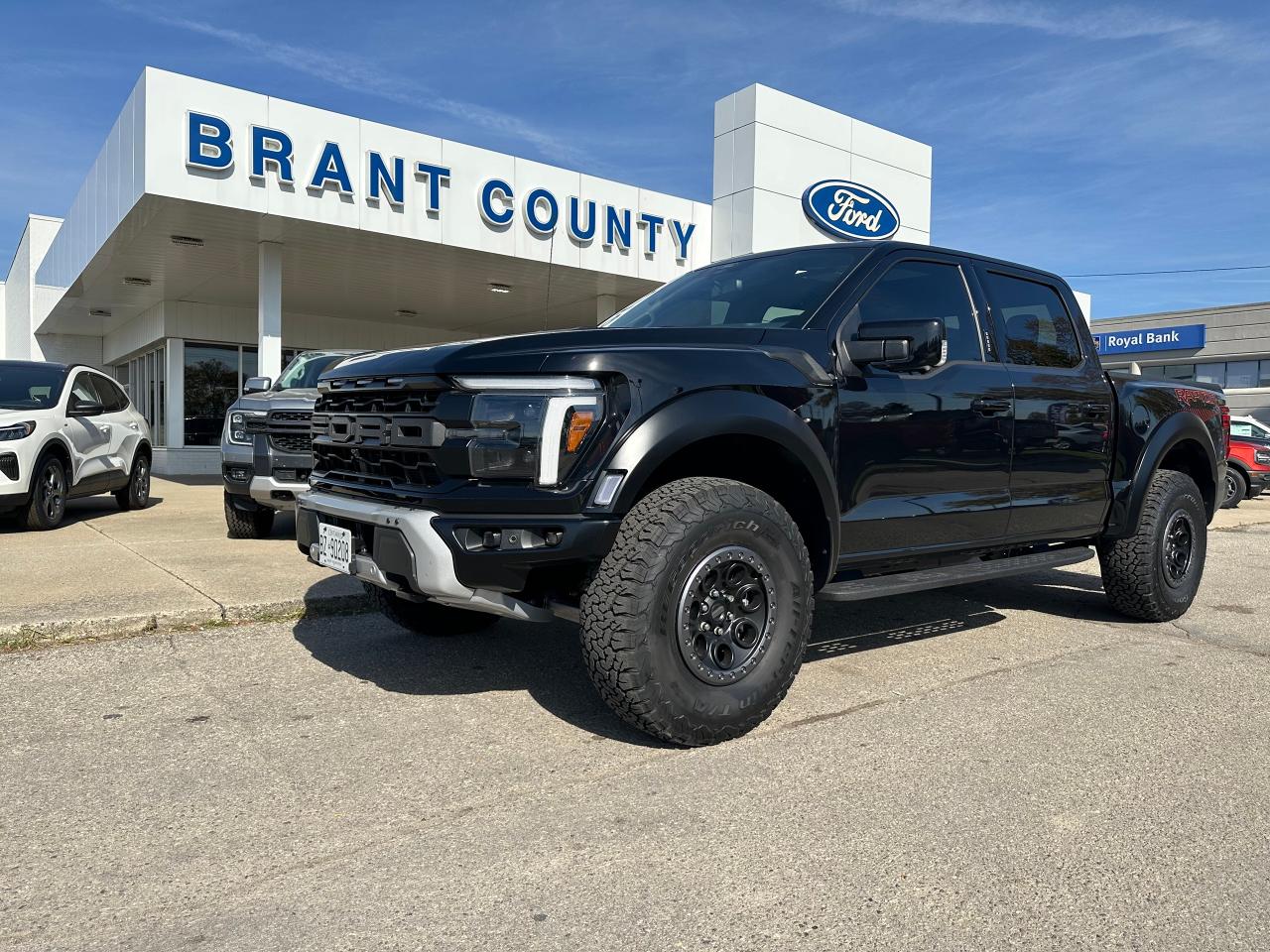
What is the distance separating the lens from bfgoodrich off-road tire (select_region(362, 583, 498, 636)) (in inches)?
185

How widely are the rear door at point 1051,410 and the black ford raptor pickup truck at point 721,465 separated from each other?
0.6 inches

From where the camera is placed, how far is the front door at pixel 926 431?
13.2ft

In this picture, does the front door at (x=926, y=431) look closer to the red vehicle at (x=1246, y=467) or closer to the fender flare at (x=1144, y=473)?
the fender flare at (x=1144, y=473)

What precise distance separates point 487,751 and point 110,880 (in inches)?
49.0

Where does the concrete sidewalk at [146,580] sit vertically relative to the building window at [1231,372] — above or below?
below

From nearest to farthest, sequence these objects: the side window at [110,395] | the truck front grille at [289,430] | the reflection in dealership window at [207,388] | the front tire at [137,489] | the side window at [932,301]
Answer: the side window at [932,301] < the truck front grille at [289,430] < the side window at [110,395] < the front tire at [137,489] < the reflection in dealership window at [207,388]

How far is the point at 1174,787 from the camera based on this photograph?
319 cm

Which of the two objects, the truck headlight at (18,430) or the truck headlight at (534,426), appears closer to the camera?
the truck headlight at (534,426)

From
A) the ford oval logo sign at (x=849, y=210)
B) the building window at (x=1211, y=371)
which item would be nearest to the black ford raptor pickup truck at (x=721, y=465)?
the ford oval logo sign at (x=849, y=210)

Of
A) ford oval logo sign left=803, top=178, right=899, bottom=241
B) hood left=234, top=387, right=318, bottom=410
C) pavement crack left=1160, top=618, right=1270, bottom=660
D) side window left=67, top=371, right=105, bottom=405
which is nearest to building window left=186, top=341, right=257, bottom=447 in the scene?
side window left=67, top=371, right=105, bottom=405

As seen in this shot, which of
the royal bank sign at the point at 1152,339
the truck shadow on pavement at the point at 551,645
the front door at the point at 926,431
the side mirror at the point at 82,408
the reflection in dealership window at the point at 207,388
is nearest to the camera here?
the front door at the point at 926,431

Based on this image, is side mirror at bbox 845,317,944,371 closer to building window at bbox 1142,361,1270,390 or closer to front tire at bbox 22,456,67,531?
front tire at bbox 22,456,67,531

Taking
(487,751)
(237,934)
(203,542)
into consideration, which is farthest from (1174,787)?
(203,542)

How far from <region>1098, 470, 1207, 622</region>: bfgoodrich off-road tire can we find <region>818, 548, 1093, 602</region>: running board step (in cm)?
44
